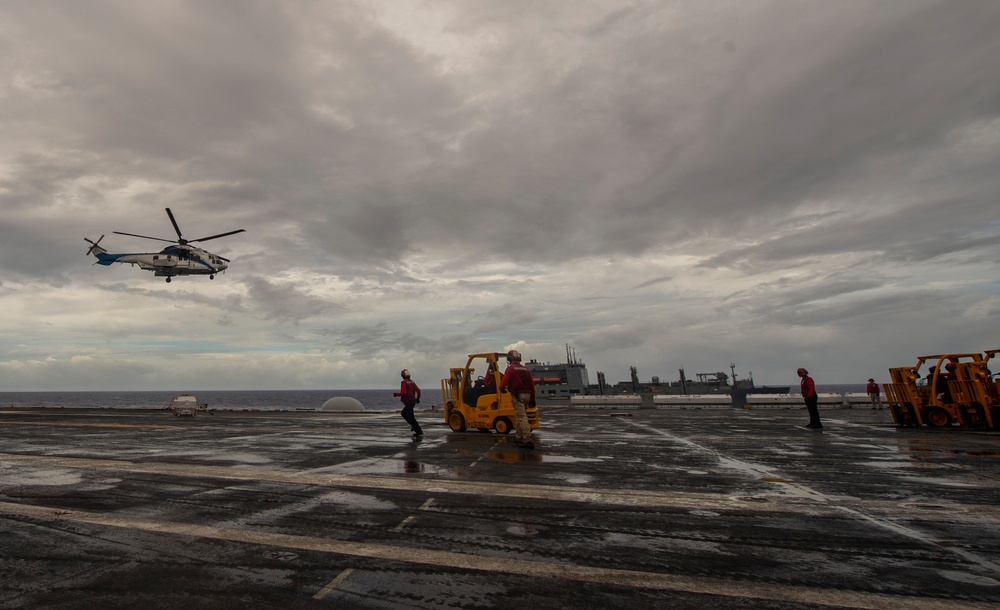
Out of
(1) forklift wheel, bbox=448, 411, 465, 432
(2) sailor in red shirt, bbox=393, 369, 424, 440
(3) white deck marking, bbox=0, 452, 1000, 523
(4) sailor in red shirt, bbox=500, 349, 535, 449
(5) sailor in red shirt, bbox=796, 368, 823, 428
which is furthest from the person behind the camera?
(5) sailor in red shirt, bbox=796, 368, 823, 428

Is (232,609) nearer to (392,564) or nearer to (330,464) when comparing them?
(392,564)

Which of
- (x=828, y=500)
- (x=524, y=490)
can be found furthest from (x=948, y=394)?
(x=524, y=490)

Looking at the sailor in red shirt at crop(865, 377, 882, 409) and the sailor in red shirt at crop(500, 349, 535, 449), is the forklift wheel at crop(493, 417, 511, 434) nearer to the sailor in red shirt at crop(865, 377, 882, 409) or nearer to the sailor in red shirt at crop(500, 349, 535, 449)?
the sailor in red shirt at crop(500, 349, 535, 449)

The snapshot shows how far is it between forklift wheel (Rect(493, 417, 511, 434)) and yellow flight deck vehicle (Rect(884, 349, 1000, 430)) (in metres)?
12.5

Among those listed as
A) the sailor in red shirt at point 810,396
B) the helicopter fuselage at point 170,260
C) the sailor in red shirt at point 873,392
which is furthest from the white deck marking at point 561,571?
the helicopter fuselage at point 170,260

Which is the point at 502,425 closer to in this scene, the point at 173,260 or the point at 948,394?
the point at 948,394

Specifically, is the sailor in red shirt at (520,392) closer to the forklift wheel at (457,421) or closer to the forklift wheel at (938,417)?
the forklift wheel at (457,421)

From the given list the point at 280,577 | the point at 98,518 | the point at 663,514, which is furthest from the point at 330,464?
the point at 663,514

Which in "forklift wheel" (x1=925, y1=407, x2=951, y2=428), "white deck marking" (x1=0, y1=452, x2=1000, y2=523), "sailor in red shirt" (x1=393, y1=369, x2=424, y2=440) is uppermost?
"sailor in red shirt" (x1=393, y1=369, x2=424, y2=440)

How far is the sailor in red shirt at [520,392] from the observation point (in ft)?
34.1

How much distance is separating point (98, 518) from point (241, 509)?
1384 mm

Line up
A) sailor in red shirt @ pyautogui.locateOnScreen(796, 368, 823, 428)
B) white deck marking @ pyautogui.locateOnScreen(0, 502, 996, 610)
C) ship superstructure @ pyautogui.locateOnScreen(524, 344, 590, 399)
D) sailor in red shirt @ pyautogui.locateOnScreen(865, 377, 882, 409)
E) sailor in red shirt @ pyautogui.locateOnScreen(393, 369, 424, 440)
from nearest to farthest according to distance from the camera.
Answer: white deck marking @ pyautogui.locateOnScreen(0, 502, 996, 610) → sailor in red shirt @ pyautogui.locateOnScreen(393, 369, 424, 440) → sailor in red shirt @ pyautogui.locateOnScreen(796, 368, 823, 428) → sailor in red shirt @ pyautogui.locateOnScreen(865, 377, 882, 409) → ship superstructure @ pyautogui.locateOnScreen(524, 344, 590, 399)

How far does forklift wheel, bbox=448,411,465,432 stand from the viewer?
13.7 metres

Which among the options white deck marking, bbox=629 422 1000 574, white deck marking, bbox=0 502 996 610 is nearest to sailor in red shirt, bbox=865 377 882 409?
white deck marking, bbox=629 422 1000 574
